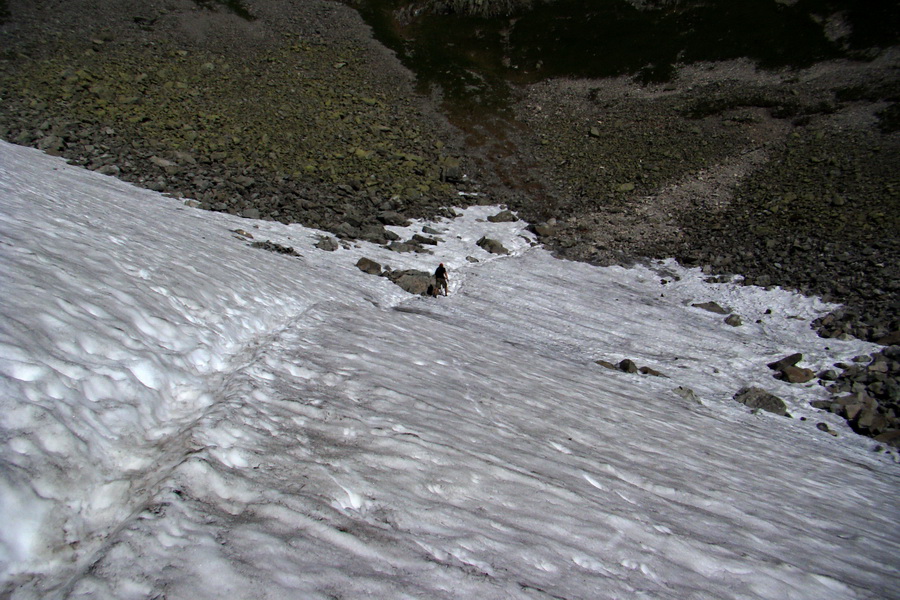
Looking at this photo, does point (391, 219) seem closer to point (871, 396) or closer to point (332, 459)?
point (871, 396)

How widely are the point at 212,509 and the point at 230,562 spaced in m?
0.62

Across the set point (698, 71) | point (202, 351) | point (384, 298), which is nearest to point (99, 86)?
point (384, 298)

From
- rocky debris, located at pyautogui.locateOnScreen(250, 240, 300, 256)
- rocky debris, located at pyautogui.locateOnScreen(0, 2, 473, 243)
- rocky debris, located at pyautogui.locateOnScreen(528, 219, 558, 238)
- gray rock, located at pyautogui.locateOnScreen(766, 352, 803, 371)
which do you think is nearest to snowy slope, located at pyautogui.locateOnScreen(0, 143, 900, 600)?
rocky debris, located at pyautogui.locateOnScreen(250, 240, 300, 256)

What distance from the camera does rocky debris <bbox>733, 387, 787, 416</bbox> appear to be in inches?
542

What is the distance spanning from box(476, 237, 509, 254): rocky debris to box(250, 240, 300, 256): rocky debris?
1110 centimetres

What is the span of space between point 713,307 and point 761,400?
25.5 ft

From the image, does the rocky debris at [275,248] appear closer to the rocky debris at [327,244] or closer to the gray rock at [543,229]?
the rocky debris at [327,244]

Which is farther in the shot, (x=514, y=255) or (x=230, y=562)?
(x=514, y=255)

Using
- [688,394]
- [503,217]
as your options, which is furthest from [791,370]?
[503,217]

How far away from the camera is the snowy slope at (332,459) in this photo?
3.46 metres

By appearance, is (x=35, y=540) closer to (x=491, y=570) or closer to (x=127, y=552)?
(x=127, y=552)

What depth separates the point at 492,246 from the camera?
2514 cm

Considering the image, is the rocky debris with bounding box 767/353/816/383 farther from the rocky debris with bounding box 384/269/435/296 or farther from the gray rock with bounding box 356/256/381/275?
the gray rock with bounding box 356/256/381/275

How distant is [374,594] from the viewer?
3.36m
